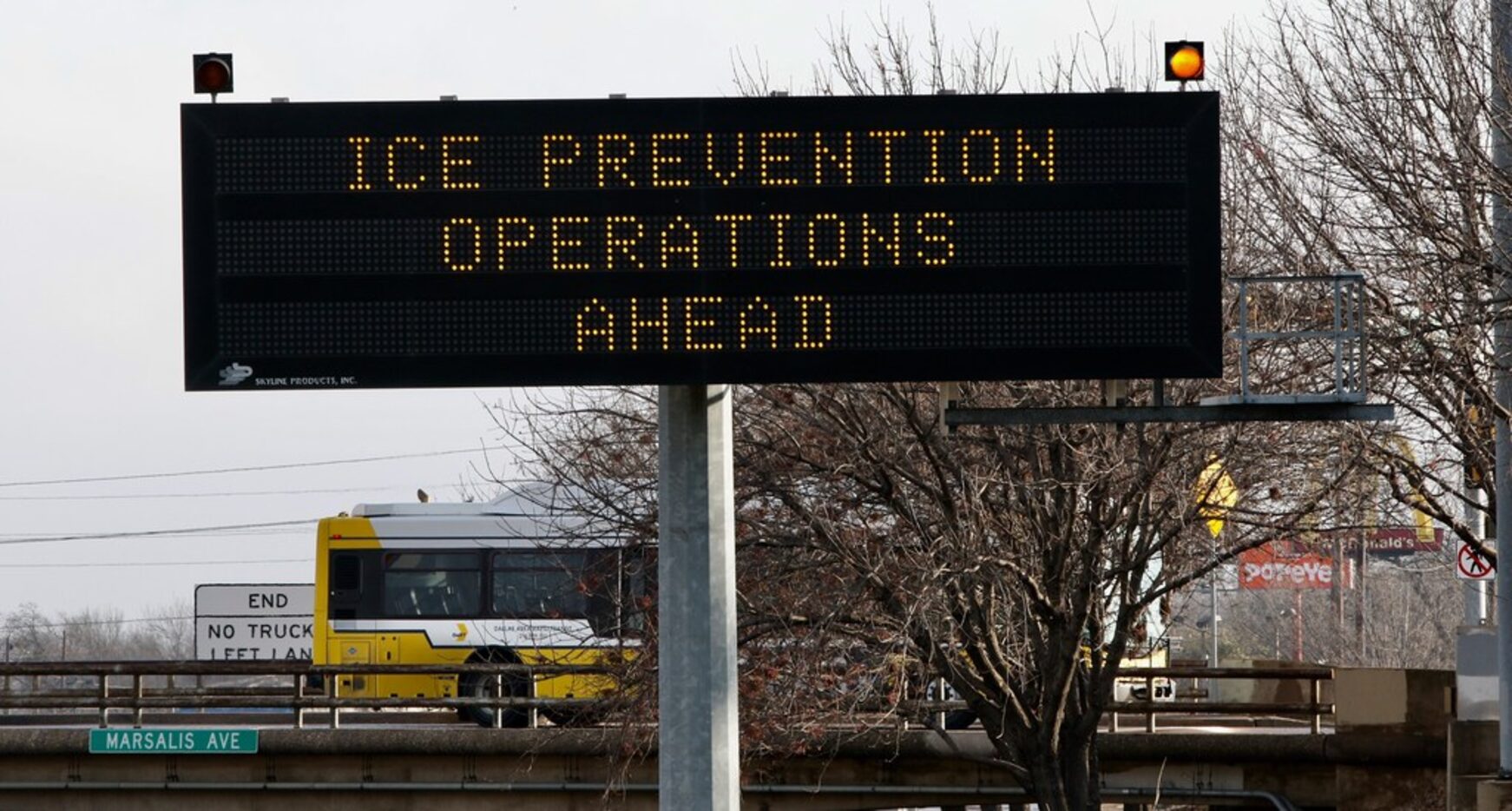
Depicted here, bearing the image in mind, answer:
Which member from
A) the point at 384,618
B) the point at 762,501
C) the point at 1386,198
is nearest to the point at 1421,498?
the point at 1386,198

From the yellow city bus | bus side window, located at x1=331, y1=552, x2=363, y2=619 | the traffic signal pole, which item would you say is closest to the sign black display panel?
the traffic signal pole

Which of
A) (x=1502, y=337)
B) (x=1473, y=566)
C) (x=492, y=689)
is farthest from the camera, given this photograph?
(x=492, y=689)

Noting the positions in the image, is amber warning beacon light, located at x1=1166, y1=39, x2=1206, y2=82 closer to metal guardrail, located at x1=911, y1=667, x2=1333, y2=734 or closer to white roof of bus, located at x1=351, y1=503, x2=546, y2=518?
metal guardrail, located at x1=911, y1=667, x2=1333, y2=734

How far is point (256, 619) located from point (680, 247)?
1123 inches

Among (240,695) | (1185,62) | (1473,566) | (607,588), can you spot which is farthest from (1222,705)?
(1185,62)

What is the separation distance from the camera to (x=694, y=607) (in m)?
12.2

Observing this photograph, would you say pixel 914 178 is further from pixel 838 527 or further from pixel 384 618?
pixel 384 618

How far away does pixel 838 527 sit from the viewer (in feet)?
61.8

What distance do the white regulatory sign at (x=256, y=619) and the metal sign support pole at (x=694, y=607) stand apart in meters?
26.4

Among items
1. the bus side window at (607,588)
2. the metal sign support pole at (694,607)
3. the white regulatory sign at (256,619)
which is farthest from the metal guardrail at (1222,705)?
the white regulatory sign at (256,619)

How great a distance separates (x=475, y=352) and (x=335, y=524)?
2079 cm

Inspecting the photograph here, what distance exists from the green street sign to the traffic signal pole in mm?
13961

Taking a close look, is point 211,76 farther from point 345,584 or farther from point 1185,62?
point 345,584

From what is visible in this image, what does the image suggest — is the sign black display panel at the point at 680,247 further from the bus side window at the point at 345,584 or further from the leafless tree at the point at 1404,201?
the bus side window at the point at 345,584
